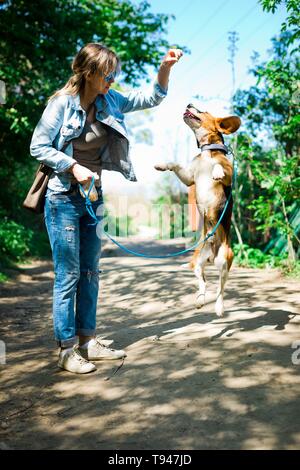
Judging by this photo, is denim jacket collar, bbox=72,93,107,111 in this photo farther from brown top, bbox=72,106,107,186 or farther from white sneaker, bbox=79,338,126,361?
white sneaker, bbox=79,338,126,361

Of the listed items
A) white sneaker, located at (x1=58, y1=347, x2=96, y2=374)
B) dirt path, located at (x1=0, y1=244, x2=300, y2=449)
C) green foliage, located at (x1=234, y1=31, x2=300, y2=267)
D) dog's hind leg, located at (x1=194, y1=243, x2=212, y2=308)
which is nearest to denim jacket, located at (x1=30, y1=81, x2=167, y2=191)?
dog's hind leg, located at (x1=194, y1=243, x2=212, y2=308)

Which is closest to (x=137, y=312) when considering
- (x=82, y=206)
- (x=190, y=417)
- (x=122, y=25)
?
(x=82, y=206)

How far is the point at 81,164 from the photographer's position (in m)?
3.22

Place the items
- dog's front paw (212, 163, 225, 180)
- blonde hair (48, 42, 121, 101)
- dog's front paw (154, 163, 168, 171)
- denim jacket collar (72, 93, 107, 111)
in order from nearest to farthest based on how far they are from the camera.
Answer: blonde hair (48, 42, 121, 101), denim jacket collar (72, 93, 107, 111), dog's front paw (212, 163, 225, 180), dog's front paw (154, 163, 168, 171)

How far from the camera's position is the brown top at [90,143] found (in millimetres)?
3176

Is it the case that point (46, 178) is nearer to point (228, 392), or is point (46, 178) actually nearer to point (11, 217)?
point (228, 392)

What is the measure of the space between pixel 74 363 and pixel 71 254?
2.43 feet

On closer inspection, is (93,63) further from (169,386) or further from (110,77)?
(169,386)

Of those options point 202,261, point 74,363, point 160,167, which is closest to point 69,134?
point 160,167

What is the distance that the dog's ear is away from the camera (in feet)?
11.6

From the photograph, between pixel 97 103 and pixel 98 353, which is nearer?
pixel 97 103

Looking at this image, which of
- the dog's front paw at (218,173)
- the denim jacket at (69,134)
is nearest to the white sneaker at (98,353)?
the denim jacket at (69,134)

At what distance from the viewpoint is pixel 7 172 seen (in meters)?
10.1
